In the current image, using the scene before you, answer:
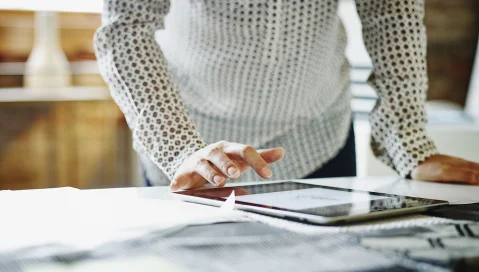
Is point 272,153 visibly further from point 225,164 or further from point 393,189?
point 393,189

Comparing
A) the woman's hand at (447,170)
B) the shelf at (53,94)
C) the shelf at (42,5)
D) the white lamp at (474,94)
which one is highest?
the shelf at (42,5)

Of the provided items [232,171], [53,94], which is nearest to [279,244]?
[232,171]

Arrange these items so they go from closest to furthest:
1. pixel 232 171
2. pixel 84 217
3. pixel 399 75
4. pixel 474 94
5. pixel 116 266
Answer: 1. pixel 116 266
2. pixel 84 217
3. pixel 232 171
4. pixel 399 75
5. pixel 474 94

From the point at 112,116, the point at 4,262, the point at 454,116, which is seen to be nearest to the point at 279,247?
the point at 4,262

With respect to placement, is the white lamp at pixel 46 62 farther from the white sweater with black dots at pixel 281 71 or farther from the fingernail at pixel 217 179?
the fingernail at pixel 217 179

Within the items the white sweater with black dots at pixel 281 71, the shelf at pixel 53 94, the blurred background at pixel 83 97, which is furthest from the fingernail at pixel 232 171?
the shelf at pixel 53 94

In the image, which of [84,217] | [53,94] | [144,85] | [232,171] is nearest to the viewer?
[84,217]

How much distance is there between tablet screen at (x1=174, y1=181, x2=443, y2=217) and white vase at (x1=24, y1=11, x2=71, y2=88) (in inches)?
82.0

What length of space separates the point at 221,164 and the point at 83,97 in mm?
2060

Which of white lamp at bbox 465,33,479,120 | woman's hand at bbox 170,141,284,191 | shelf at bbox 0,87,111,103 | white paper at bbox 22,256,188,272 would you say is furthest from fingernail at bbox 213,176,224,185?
shelf at bbox 0,87,111,103

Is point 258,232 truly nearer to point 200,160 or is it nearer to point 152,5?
point 200,160

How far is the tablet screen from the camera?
0.63m

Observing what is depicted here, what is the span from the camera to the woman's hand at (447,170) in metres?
0.97

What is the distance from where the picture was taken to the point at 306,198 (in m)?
0.71
